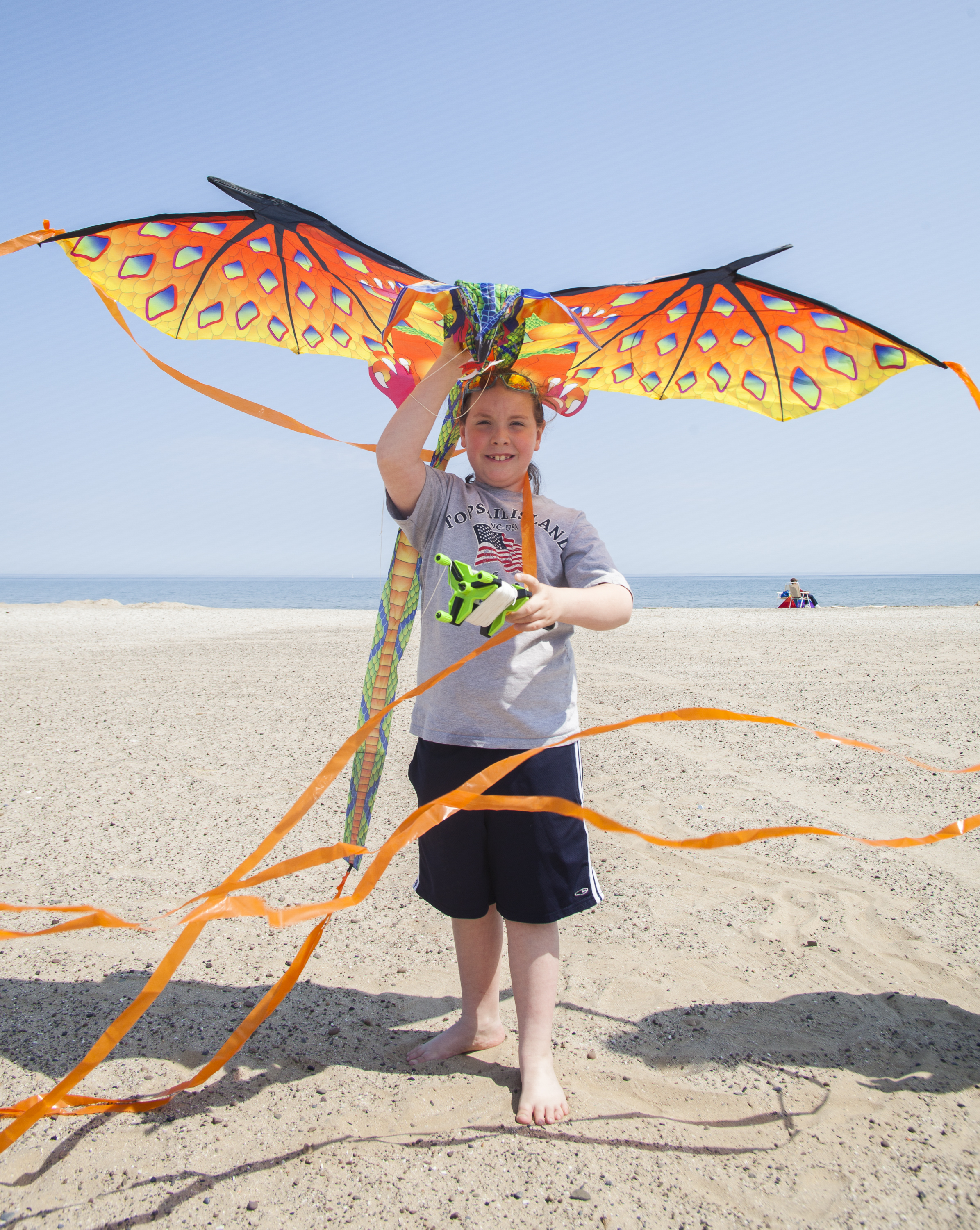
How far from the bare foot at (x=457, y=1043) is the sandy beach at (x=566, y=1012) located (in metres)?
0.04

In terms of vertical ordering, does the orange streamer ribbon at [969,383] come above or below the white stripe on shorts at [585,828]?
above

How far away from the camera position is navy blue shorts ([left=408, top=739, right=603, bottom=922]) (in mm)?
1894

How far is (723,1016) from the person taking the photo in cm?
218

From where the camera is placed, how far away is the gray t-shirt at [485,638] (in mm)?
1927

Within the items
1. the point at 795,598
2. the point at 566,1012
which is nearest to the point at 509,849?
the point at 566,1012

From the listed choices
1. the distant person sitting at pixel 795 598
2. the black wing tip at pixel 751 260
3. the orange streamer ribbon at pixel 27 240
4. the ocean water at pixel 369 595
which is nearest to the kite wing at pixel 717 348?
the black wing tip at pixel 751 260

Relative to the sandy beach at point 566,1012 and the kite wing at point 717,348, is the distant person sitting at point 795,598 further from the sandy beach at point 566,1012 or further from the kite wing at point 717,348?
the kite wing at point 717,348

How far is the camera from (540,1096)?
1771 millimetres

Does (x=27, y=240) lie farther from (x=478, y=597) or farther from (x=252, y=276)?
(x=478, y=597)

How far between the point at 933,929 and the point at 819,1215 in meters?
1.52

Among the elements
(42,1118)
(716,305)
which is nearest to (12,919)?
(42,1118)

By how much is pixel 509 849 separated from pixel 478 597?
796 mm

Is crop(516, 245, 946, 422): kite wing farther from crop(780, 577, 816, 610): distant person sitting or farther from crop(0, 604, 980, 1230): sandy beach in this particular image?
crop(780, 577, 816, 610): distant person sitting

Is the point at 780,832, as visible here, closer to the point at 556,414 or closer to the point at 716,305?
the point at 556,414
